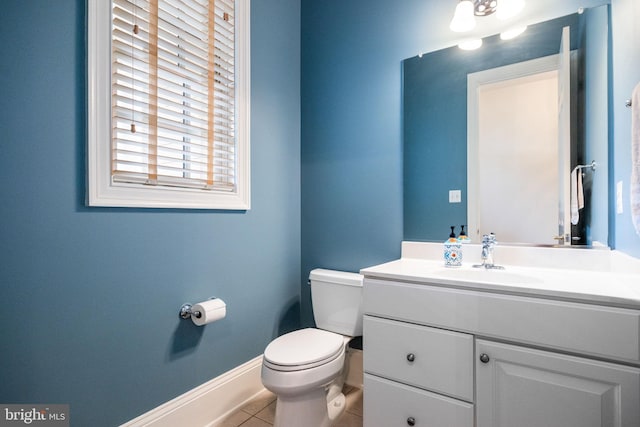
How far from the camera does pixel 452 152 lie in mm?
1666

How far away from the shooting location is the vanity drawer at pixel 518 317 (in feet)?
2.97

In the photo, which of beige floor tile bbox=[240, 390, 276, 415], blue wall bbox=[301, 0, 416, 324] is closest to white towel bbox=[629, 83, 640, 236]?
blue wall bbox=[301, 0, 416, 324]

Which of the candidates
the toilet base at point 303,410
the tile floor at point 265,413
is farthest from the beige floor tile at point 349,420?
the toilet base at point 303,410

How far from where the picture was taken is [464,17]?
1.55 m

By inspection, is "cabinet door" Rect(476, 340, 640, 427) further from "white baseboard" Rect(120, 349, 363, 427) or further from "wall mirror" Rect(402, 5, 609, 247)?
"white baseboard" Rect(120, 349, 363, 427)

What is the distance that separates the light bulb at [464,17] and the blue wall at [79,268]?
61.2 inches

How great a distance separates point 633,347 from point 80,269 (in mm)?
1849

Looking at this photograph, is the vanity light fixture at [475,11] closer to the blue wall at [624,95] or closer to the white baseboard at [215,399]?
the blue wall at [624,95]

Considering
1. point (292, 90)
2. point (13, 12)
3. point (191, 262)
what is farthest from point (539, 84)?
point (13, 12)

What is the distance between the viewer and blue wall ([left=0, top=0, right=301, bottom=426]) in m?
1.03

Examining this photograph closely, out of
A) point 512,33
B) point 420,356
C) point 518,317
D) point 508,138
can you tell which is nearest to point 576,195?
point 508,138

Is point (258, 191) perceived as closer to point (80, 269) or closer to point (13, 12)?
point (80, 269)

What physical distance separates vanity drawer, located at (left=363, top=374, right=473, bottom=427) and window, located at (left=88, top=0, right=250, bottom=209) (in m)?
1.17

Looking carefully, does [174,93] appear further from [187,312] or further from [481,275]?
[481,275]
